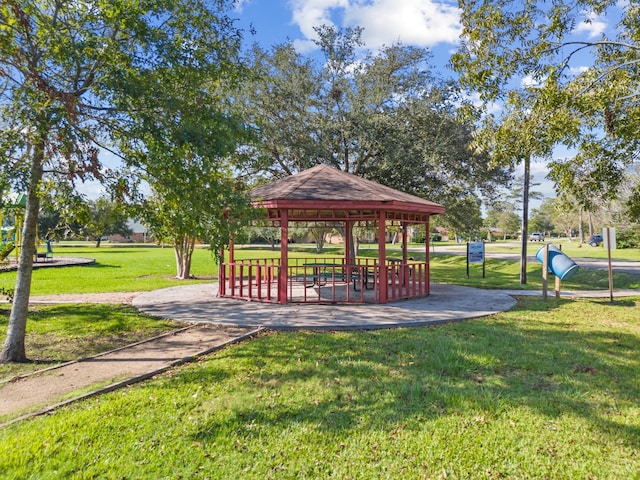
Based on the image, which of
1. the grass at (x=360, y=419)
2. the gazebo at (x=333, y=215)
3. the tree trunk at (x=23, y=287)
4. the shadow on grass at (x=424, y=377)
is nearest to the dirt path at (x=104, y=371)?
the grass at (x=360, y=419)

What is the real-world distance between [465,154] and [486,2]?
380 inches

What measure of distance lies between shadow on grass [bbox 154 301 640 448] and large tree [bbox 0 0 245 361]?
10.6 feet

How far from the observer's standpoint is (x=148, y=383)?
479 centimetres

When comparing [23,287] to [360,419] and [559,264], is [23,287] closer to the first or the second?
[360,419]

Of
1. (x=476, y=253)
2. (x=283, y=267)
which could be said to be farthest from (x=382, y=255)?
(x=476, y=253)

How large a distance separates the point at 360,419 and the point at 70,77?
20.1 feet

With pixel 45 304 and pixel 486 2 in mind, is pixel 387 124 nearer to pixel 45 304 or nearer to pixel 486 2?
pixel 486 2

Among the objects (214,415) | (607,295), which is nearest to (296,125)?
(607,295)

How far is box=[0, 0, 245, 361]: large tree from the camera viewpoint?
5039mm

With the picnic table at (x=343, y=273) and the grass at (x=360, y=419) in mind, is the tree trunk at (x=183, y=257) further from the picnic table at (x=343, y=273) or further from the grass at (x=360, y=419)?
the grass at (x=360, y=419)

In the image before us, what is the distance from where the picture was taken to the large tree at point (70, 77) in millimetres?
5039

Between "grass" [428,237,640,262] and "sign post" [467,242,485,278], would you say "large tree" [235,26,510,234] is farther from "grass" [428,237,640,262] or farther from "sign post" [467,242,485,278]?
"grass" [428,237,640,262]

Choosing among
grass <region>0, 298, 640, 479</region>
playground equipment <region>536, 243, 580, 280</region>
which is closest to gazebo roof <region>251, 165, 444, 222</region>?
playground equipment <region>536, 243, 580, 280</region>

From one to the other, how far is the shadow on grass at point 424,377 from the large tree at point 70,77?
324 cm
